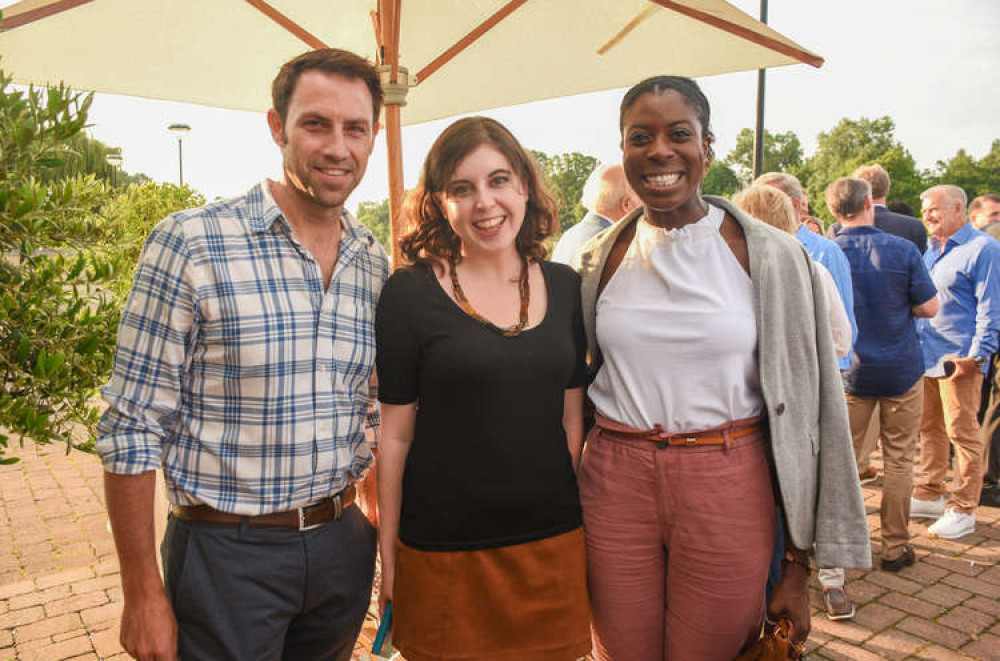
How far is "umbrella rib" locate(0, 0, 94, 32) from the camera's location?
3084 mm

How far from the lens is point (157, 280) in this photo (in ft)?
5.94

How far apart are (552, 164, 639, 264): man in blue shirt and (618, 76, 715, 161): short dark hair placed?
2.42m

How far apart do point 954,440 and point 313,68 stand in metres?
5.36

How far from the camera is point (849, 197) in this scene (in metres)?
4.64

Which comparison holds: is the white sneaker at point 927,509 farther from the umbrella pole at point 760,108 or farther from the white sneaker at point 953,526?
the umbrella pole at point 760,108

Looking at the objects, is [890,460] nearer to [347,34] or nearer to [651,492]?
[651,492]

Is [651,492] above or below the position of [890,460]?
above

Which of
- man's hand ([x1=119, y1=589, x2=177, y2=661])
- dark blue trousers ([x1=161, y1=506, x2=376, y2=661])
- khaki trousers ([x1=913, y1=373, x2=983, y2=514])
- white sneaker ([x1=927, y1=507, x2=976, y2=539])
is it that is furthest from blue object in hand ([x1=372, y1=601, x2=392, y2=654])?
khaki trousers ([x1=913, y1=373, x2=983, y2=514])

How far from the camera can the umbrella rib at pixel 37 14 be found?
3084 millimetres

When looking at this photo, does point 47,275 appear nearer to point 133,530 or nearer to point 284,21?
point 133,530

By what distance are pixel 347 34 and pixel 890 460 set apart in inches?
177

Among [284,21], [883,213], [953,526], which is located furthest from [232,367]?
[883,213]

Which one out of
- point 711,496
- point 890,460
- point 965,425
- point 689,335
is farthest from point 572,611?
point 965,425

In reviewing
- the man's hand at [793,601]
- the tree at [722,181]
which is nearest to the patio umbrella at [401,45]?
the man's hand at [793,601]
